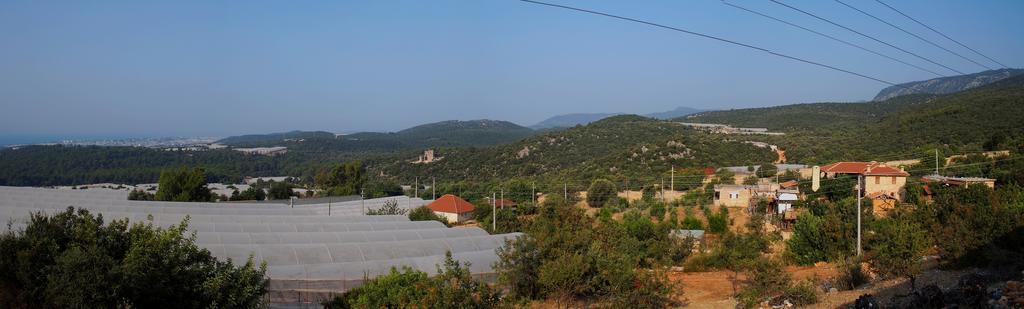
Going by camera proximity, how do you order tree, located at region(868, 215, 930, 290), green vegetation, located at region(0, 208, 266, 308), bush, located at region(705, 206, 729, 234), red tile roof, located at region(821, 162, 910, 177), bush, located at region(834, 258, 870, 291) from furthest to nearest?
red tile roof, located at region(821, 162, 910, 177) → bush, located at region(705, 206, 729, 234) → bush, located at region(834, 258, 870, 291) → tree, located at region(868, 215, 930, 290) → green vegetation, located at region(0, 208, 266, 308)

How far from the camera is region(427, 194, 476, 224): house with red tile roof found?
117 feet

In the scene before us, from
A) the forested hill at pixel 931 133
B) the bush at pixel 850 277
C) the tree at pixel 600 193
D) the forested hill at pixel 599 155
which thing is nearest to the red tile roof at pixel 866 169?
the forested hill at pixel 931 133

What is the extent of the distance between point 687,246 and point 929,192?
14445 mm

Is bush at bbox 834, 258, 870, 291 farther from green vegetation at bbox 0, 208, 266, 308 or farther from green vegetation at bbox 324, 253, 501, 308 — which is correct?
green vegetation at bbox 0, 208, 266, 308

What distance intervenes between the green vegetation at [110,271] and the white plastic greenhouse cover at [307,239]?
12.4 feet

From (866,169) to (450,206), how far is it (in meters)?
21.3

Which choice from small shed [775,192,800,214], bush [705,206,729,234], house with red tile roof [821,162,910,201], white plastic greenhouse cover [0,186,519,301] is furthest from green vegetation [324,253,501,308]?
house with red tile roof [821,162,910,201]

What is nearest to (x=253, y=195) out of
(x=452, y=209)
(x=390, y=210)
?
(x=390, y=210)

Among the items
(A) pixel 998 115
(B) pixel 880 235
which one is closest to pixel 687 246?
(B) pixel 880 235

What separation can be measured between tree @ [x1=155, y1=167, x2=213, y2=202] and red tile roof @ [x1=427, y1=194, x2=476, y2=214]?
545 inches

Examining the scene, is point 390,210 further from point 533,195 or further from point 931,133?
point 931,133

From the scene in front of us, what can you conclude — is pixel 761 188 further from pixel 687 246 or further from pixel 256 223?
pixel 256 223

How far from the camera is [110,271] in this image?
806cm

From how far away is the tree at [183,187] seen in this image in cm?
3803
